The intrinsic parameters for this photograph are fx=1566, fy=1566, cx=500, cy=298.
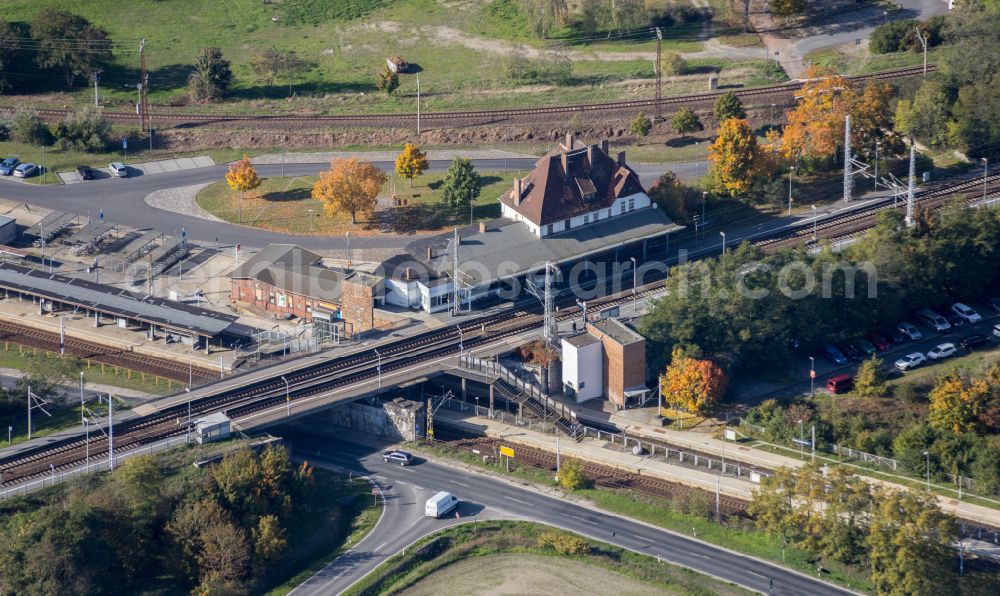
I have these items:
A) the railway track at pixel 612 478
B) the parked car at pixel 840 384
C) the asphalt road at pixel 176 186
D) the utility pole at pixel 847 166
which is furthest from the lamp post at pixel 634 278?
the utility pole at pixel 847 166

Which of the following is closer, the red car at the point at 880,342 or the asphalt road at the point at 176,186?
the red car at the point at 880,342

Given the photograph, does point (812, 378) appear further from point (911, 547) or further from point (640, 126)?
point (640, 126)

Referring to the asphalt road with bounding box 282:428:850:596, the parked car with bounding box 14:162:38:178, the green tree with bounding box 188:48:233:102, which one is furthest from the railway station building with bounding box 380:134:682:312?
the green tree with bounding box 188:48:233:102

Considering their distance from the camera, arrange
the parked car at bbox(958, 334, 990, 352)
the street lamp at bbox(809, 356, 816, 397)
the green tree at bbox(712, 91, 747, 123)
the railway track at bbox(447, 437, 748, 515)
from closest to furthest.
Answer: the railway track at bbox(447, 437, 748, 515) → the street lamp at bbox(809, 356, 816, 397) → the parked car at bbox(958, 334, 990, 352) → the green tree at bbox(712, 91, 747, 123)

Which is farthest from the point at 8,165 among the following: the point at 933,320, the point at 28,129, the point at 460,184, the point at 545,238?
the point at 933,320

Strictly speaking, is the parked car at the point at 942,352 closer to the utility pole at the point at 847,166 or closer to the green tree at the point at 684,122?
the utility pole at the point at 847,166

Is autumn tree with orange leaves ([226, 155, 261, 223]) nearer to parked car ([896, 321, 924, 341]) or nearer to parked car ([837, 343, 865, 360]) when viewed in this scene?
parked car ([837, 343, 865, 360])
